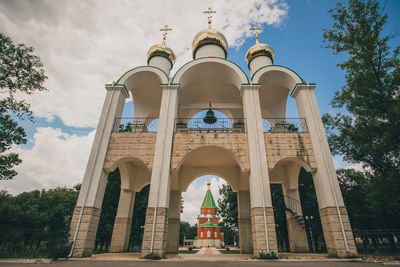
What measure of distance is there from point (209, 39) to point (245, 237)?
13.0 m

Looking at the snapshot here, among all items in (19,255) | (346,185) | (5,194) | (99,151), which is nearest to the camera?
(19,255)

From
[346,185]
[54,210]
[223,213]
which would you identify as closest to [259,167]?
[346,185]

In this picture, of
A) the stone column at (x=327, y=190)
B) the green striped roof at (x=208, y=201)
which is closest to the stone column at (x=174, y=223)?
the stone column at (x=327, y=190)

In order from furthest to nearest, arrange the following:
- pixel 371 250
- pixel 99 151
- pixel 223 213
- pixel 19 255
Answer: pixel 223 213 < pixel 99 151 < pixel 371 250 < pixel 19 255

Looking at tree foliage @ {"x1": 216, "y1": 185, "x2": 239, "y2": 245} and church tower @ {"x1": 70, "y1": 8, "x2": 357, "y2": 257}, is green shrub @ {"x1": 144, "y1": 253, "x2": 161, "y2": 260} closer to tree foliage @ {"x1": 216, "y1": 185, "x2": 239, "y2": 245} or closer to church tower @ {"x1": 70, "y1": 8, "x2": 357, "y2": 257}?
church tower @ {"x1": 70, "y1": 8, "x2": 357, "y2": 257}

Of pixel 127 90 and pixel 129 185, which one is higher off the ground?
pixel 127 90

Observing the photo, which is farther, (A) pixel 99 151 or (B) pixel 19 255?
(A) pixel 99 151

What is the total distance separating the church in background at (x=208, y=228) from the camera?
37.9 m

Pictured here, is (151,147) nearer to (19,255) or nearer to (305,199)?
(19,255)

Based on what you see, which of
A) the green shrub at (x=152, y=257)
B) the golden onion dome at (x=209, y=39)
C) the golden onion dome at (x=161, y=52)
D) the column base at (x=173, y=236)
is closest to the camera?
the green shrub at (x=152, y=257)

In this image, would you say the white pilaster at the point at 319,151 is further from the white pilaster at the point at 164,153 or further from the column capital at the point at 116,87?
the column capital at the point at 116,87

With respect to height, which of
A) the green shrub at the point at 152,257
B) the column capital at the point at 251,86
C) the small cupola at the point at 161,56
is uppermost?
the small cupola at the point at 161,56

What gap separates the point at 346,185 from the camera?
618 inches

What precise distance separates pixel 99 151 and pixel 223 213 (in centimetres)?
1608
